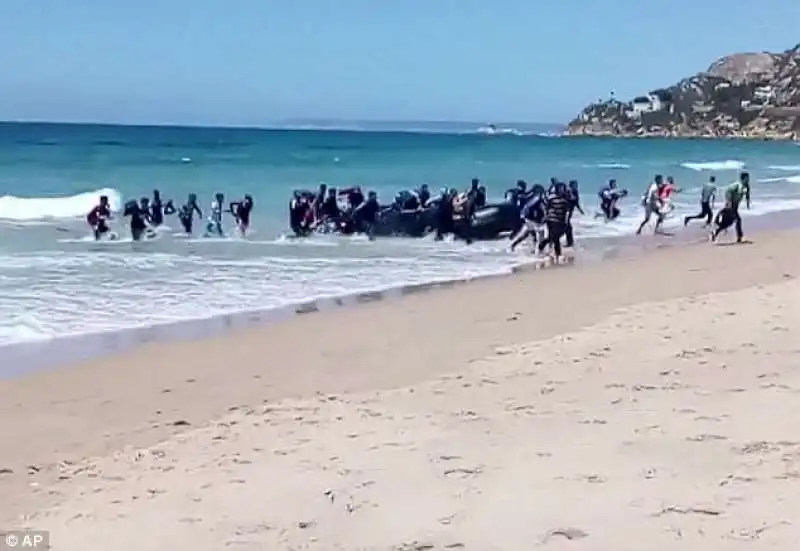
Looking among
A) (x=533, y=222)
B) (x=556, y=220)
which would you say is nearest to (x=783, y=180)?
(x=533, y=222)

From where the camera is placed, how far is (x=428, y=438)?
20.2 ft

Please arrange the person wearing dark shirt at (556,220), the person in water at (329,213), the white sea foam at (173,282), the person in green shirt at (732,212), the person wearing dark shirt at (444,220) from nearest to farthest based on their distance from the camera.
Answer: the white sea foam at (173,282)
the person wearing dark shirt at (556,220)
the person in green shirt at (732,212)
the person wearing dark shirt at (444,220)
the person in water at (329,213)

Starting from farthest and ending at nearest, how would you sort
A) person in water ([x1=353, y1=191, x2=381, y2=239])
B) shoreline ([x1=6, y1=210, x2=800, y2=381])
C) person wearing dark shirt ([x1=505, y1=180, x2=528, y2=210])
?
person wearing dark shirt ([x1=505, y1=180, x2=528, y2=210]) → person in water ([x1=353, y1=191, x2=381, y2=239]) → shoreline ([x1=6, y1=210, x2=800, y2=381])

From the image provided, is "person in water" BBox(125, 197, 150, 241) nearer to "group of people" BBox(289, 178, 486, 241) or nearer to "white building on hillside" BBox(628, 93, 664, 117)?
"group of people" BBox(289, 178, 486, 241)

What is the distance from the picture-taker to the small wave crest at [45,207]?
2865cm

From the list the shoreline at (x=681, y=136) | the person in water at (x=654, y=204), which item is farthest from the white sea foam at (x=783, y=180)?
the shoreline at (x=681, y=136)

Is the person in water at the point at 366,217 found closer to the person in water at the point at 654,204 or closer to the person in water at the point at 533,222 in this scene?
the person in water at the point at 533,222

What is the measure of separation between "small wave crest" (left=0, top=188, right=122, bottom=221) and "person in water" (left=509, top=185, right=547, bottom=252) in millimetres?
12166

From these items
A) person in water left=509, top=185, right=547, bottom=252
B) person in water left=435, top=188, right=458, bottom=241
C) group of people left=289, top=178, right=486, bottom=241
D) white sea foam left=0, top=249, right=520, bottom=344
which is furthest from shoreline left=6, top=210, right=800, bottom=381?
group of people left=289, top=178, right=486, bottom=241

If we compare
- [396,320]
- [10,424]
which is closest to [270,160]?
[396,320]

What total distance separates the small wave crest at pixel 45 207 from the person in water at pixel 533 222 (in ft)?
39.9

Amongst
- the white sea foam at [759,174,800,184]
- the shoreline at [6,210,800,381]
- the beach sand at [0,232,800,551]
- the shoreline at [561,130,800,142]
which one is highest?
the shoreline at [561,130,800,142]

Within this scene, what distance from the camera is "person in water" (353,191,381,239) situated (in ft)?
72.9

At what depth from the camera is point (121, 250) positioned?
1909 cm
